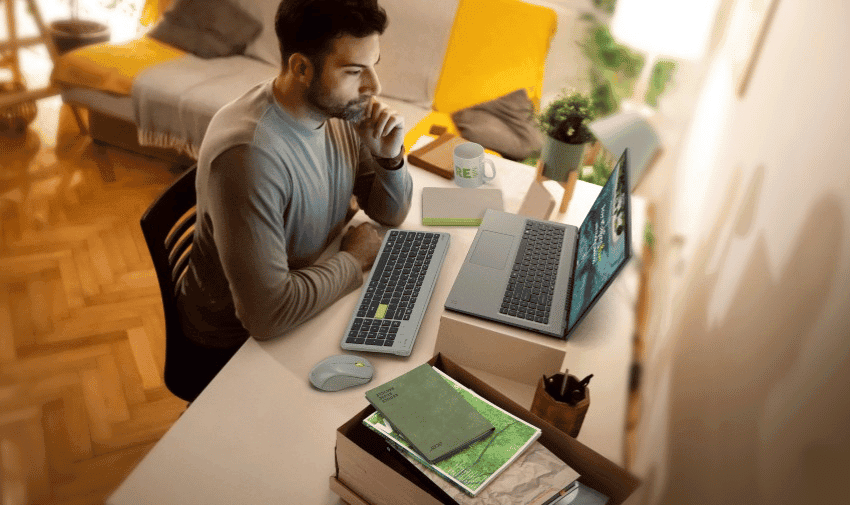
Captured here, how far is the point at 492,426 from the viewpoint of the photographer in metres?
0.93

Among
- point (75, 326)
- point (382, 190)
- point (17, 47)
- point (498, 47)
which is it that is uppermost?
point (498, 47)

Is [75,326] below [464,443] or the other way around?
below

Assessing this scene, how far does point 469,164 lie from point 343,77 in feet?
1.89

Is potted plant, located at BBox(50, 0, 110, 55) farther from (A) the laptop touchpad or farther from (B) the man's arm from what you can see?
(A) the laptop touchpad

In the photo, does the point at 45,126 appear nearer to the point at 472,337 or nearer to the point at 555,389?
the point at 472,337

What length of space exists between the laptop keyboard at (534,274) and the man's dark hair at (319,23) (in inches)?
23.7

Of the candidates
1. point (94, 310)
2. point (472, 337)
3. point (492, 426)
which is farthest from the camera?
point (94, 310)

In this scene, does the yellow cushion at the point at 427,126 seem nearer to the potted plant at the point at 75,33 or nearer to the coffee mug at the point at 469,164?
the coffee mug at the point at 469,164

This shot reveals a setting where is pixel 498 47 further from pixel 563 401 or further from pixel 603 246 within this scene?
pixel 563 401

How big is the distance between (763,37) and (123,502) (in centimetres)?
194

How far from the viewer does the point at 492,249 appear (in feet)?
4.66

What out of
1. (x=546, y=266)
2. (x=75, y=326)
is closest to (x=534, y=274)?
(x=546, y=266)

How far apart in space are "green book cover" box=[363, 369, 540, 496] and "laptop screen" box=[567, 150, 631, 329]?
0.29 meters

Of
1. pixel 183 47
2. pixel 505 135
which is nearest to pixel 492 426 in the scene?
pixel 505 135
